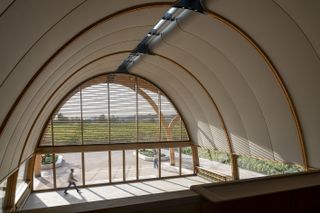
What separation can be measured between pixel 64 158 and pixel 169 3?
38.8ft

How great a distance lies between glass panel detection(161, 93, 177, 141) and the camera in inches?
695

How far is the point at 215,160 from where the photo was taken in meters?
17.3

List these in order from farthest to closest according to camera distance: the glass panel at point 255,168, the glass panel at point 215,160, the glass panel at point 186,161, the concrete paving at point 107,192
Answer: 1. the glass panel at point 186,161
2. the glass panel at point 215,160
3. the glass panel at point 255,168
4. the concrete paving at point 107,192

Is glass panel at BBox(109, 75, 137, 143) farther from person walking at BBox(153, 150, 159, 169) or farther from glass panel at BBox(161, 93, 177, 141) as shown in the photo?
glass panel at BBox(161, 93, 177, 141)

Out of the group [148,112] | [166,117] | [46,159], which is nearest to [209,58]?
[148,112]

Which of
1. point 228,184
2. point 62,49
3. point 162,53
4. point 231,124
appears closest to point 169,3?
point 62,49

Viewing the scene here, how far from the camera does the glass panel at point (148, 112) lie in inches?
673

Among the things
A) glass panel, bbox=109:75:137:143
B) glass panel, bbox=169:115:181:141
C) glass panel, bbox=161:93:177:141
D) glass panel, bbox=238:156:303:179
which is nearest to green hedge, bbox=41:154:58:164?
glass panel, bbox=109:75:137:143

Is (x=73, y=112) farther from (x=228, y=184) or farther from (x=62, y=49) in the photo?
(x=228, y=184)

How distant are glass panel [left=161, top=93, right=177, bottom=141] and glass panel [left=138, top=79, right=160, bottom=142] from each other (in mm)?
353

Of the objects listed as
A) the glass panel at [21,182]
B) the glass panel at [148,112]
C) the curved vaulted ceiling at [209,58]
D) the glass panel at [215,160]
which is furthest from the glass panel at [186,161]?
the glass panel at [21,182]

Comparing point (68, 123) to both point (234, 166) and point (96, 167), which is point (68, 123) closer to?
point (96, 167)

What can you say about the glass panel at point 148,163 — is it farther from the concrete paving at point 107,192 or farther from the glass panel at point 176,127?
the glass panel at point 176,127

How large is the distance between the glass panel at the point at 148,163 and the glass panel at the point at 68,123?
404cm
